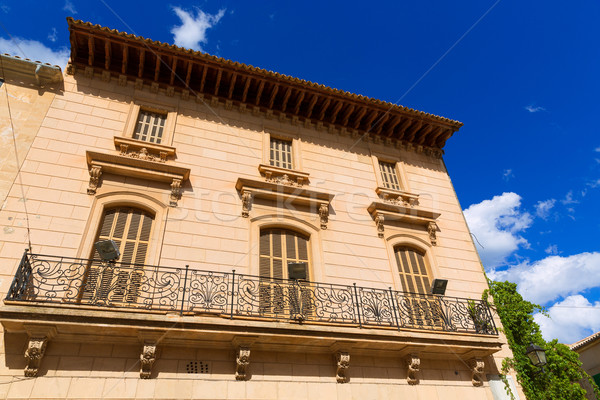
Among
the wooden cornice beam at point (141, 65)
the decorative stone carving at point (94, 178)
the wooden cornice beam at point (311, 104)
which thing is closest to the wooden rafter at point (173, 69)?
the wooden cornice beam at point (141, 65)

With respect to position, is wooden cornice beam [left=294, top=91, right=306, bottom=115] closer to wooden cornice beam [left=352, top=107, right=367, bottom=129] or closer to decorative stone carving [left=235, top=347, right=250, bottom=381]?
wooden cornice beam [left=352, top=107, right=367, bottom=129]

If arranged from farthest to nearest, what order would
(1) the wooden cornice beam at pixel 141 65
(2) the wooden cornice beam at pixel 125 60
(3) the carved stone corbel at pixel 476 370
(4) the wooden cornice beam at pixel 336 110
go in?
(4) the wooden cornice beam at pixel 336 110 < (1) the wooden cornice beam at pixel 141 65 < (2) the wooden cornice beam at pixel 125 60 < (3) the carved stone corbel at pixel 476 370

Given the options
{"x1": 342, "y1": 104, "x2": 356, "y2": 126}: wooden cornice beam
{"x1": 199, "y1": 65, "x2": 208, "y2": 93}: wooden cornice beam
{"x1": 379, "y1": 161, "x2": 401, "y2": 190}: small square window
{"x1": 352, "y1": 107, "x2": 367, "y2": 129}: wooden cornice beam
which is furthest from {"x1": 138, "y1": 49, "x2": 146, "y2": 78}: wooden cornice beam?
{"x1": 379, "y1": 161, "x2": 401, "y2": 190}: small square window

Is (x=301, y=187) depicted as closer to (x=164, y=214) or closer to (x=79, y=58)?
(x=164, y=214)

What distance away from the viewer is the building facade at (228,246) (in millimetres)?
6816

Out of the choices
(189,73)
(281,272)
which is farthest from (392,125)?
(281,272)

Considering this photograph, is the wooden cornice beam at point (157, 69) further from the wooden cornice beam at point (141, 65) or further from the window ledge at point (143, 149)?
the window ledge at point (143, 149)

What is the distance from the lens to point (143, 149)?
9727mm

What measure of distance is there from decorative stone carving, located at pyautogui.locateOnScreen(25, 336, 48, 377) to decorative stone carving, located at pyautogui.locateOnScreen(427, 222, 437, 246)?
374 inches

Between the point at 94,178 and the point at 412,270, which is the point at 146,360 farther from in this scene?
the point at 412,270

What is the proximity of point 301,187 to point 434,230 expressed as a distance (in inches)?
163

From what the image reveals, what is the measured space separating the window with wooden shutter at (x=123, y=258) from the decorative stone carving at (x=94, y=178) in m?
0.59

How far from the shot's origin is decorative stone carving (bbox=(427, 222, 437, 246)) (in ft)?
37.1

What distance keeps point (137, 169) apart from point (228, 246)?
2844 mm
